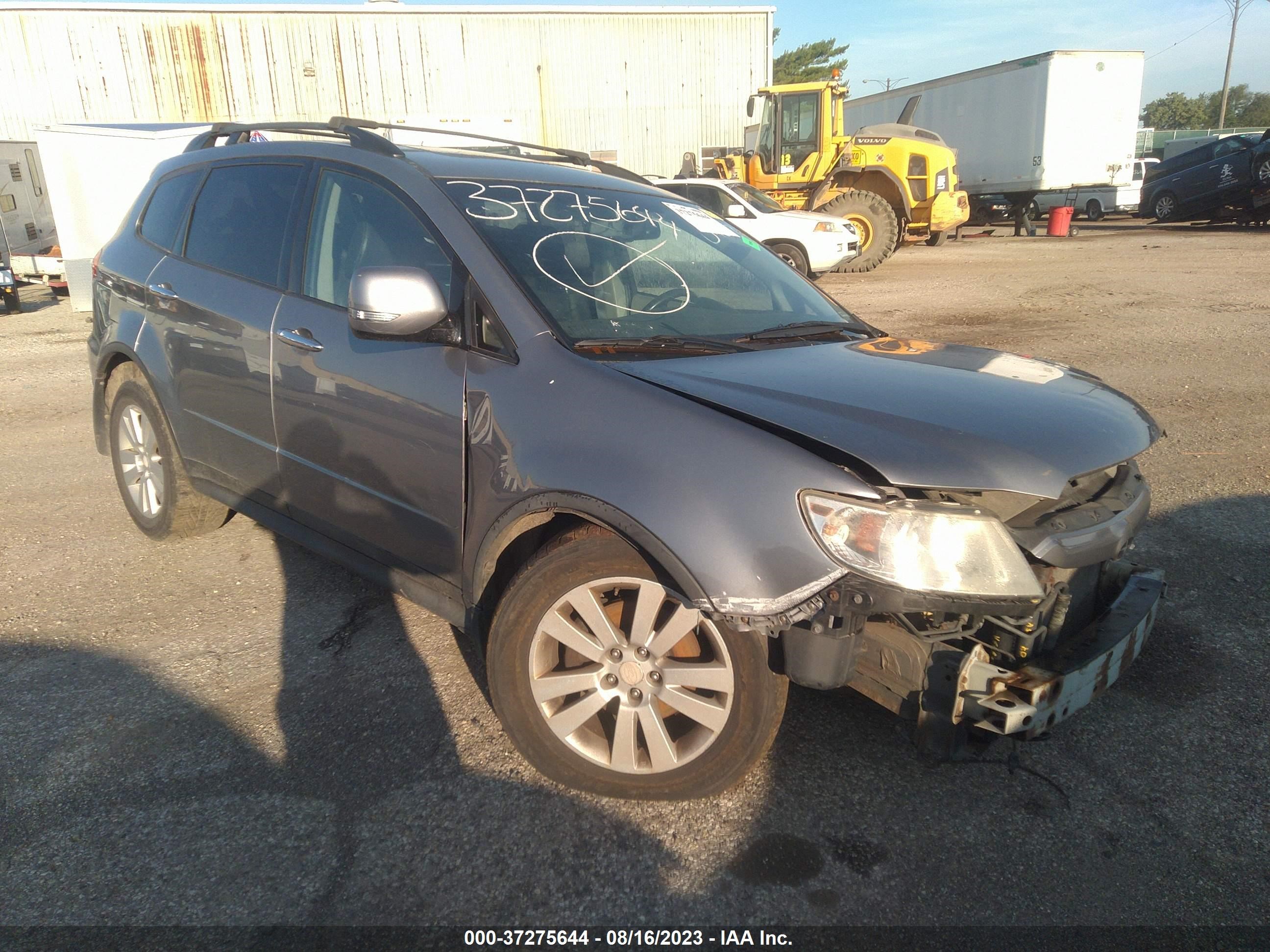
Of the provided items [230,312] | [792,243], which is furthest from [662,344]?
[792,243]

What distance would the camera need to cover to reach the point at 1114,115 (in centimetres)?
2414

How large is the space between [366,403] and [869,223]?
15936mm

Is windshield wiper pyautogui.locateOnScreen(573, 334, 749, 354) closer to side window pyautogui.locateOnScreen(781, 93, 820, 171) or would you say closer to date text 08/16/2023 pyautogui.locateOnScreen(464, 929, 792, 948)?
date text 08/16/2023 pyautogui.locateOnScreen(464, 929, 792, 948)

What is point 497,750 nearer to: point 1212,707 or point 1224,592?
point 1212,707

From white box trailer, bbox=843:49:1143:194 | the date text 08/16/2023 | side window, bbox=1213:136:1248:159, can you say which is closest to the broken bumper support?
the date text 08/16/2023

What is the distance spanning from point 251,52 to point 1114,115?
23.7 meters

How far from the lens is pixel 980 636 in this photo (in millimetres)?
2377

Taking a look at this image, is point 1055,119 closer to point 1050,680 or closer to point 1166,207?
point 1166,207

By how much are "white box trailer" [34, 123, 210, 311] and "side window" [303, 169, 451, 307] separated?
38.7ft

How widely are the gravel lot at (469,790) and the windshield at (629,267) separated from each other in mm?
1340

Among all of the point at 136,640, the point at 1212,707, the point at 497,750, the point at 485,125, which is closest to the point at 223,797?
the point at 497,750

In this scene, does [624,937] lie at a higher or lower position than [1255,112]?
lower

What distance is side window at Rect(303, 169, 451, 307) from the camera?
3041 mm

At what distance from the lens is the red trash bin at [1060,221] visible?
23.8 meters
